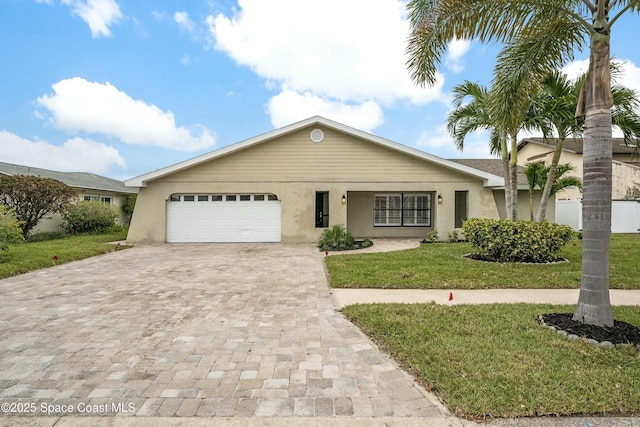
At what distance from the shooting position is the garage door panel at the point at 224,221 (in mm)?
14648

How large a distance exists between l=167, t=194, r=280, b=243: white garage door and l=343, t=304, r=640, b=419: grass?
1012 centimetres

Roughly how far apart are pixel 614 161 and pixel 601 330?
2153cm

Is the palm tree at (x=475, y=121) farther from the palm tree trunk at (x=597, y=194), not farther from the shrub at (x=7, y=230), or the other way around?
the shrub at (x=7, y=230)

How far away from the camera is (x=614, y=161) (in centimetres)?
1995

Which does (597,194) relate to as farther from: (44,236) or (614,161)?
(614,161)

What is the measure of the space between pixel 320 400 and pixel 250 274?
554cm

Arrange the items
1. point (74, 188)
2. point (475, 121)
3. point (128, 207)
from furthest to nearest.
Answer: point (128, 207), point (74, 188), point (475, 121)

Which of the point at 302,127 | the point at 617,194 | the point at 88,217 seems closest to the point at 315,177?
the point at 302,127

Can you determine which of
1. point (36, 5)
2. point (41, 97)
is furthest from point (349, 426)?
point (41, 97)

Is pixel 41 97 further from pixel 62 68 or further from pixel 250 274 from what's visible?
pixel 250 274

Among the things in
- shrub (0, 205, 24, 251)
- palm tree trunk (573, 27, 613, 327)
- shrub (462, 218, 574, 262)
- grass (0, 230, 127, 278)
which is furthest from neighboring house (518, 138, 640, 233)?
shrub (0, 205, 24, 251)

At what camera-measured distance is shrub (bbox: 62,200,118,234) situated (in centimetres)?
1677

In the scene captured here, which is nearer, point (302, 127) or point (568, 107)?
point (568, 107)

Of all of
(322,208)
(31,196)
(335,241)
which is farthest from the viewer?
(322,208)
